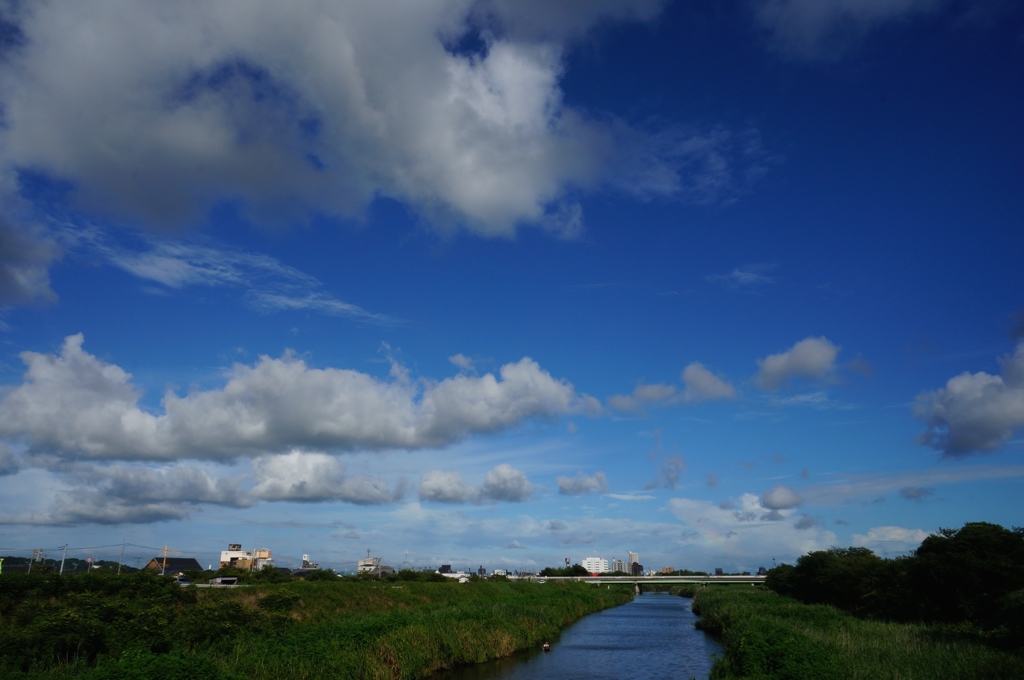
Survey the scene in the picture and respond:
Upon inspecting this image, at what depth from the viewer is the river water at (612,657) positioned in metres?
40.2

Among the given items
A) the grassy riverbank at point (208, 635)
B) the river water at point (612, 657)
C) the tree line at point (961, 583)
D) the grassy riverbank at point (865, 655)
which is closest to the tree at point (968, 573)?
the tree line at point (961, 583)

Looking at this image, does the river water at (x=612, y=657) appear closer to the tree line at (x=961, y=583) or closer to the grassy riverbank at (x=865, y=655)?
the grassy riverbank at (x=865, y=655)

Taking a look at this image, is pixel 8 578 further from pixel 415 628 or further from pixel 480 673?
pixel 480 673

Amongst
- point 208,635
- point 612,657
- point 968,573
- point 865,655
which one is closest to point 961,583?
point 968,573

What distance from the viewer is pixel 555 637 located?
60469 mm

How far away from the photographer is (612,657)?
48.7 metres

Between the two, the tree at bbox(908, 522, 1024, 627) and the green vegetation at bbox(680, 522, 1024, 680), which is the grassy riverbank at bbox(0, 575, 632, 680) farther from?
the tree at bbox(908, 522, 1024, 627)

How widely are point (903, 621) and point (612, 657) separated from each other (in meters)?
22.1

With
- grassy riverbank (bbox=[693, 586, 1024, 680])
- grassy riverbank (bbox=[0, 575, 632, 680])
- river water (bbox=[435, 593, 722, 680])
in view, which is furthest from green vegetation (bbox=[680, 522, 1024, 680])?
grassy riverbank (bbox=[0, 575, 632, 680])

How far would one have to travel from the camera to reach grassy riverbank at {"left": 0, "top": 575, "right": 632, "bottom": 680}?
24839 millimetres

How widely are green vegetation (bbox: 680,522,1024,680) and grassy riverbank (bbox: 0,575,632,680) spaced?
16228 mm

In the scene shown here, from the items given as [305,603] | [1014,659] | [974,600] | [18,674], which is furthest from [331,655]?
[974,600]

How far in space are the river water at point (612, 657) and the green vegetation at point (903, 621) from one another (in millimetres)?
3596

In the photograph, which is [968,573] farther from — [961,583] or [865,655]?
[865,655]
